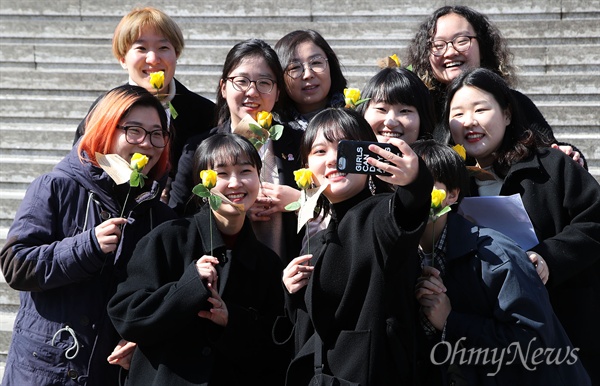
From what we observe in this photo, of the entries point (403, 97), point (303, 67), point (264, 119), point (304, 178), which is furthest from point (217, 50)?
point (304, 178)

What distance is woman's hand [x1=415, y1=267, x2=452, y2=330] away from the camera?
335cm

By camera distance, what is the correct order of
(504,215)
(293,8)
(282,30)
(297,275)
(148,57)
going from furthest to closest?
(293,8) < (282,30) < (148,57) < (504,215) < (297,275)

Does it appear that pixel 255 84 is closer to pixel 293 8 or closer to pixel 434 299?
pixel 434 299

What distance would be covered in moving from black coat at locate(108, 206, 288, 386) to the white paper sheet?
2.83ft

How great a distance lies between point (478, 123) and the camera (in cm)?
408

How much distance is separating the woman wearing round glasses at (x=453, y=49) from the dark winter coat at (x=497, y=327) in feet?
4.51

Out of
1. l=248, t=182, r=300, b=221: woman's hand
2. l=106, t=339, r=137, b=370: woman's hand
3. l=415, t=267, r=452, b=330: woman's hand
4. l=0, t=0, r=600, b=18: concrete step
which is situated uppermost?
l=0, t=0, r=600, b=18: concrete step

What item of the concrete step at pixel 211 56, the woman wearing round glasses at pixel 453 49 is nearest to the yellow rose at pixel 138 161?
the woman wearing round glasses at pixel 453 49

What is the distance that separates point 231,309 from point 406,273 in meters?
0.74

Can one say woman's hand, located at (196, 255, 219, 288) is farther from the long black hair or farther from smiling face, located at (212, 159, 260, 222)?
the long black hair

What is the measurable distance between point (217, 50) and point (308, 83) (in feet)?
10.4

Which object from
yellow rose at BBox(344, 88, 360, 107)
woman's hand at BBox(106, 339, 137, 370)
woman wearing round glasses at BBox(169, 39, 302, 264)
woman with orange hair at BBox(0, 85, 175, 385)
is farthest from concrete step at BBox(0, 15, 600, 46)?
woman's hand at BBox(106, 339, 137, 370)

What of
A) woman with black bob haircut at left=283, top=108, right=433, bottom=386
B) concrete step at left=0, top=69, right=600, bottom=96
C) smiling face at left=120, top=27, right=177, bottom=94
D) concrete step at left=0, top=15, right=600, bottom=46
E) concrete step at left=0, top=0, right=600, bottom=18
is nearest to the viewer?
woman with black bob haircut at left=283, top=108, right=433, bottom=386

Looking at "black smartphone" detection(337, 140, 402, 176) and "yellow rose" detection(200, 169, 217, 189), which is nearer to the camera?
"black smartphone" detection(337, 140, 402, 176)
